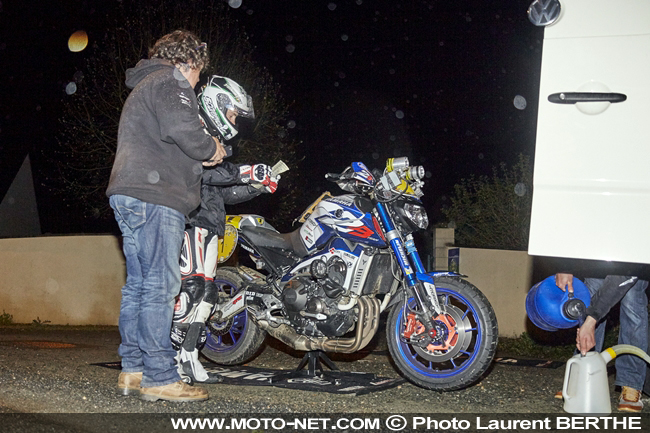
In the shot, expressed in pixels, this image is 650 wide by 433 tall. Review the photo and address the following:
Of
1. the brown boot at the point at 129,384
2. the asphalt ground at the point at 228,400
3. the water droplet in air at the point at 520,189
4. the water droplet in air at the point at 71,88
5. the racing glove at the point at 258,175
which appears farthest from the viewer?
the water droplet in air at the point at 71,88

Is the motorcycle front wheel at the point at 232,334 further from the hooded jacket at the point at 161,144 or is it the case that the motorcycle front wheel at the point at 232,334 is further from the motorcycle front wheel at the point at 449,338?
the hooded jacket at the point at 161,144

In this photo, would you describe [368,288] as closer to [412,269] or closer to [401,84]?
[412,269]

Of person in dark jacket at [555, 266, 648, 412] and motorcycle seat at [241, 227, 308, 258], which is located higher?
motorcycle seat at [241, 227, 308, 258]

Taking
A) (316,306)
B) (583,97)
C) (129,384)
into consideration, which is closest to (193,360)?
(129,384)

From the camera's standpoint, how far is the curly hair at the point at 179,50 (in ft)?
13.8

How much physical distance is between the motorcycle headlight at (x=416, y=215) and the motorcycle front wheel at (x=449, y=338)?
428 mm

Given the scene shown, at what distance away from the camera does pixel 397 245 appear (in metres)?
4.56

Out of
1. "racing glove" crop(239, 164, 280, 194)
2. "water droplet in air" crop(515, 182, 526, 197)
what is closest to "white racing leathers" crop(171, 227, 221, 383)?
"racing glove" crop(239, 164, 280, 194)

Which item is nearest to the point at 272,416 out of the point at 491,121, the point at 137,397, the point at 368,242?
the point at 137,397

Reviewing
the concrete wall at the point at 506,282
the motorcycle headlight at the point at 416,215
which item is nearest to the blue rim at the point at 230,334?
the motorcycle headlight at the point at 416,215

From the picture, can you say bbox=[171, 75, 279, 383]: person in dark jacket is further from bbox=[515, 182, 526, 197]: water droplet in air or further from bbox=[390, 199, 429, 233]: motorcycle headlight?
bbox=[515, 182, 526, 197]: water droplet in air

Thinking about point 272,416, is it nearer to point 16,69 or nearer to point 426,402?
point 426,402

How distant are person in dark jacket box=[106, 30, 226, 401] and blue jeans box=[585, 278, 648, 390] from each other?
2.83m

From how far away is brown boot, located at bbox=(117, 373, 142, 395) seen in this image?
4.15 metres
